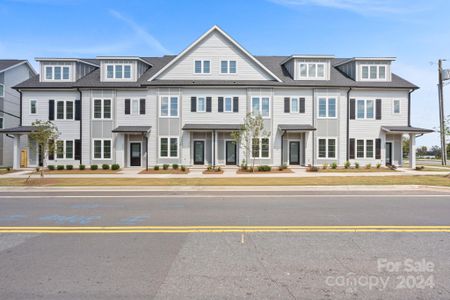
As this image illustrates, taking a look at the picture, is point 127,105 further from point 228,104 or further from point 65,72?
point 228,104

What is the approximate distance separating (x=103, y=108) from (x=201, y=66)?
9.35 metres

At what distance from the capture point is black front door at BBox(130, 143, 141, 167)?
88.7 ft

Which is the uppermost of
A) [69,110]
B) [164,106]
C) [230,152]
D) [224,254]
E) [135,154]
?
[164,106]

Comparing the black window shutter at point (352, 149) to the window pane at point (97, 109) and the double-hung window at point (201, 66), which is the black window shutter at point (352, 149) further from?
the window pane at point (97, 109)

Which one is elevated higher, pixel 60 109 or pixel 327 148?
pixel 60 109

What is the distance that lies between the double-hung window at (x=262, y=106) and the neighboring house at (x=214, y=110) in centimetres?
9

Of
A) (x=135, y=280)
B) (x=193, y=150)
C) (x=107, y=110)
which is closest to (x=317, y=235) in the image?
(x=135, y=280)

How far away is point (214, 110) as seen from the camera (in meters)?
26.2

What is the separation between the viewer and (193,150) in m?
26.7

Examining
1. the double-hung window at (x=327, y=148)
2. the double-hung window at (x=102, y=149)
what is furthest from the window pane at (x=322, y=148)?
the double-hung window at (x=102, y=149)

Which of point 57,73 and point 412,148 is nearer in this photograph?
point 412,148

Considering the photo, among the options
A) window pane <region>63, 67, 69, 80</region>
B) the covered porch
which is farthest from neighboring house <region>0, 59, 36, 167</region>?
the covered porch

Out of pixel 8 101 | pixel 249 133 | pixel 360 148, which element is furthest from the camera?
pixel 8 101

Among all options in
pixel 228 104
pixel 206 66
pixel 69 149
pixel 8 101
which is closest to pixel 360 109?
pixel 228 104
